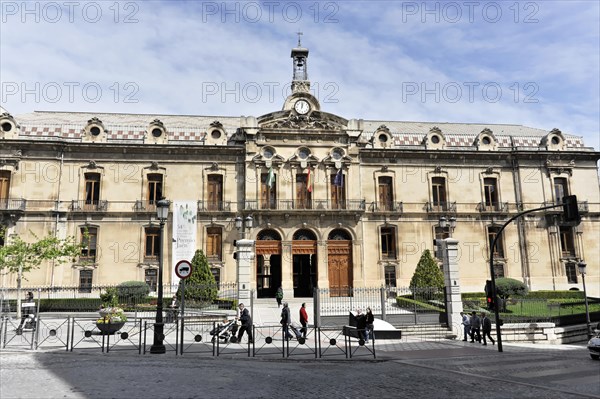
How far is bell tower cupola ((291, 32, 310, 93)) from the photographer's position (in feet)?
119

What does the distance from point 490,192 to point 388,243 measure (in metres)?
9.68

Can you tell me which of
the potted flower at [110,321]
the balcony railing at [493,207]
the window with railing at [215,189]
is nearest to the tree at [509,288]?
the balcony railing at [493,207]

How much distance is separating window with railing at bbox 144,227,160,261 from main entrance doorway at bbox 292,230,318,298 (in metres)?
9.88

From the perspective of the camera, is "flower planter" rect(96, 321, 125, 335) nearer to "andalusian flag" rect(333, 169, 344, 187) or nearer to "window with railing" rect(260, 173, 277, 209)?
"window with railing" rect(260, 173, 277, 209)

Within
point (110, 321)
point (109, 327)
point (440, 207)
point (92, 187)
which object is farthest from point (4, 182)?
point (440, 207)

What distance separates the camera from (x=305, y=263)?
33.6 meters

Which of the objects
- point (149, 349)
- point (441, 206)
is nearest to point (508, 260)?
point (441, 206)

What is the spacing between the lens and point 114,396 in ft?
26.5

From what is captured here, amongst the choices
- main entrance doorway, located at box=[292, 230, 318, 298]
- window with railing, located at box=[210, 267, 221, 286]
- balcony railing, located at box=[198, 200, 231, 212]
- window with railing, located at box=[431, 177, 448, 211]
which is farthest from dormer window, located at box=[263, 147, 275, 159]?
window with railing, located at box=[431, 177, 448, 211]

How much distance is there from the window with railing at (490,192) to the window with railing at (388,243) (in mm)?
8294

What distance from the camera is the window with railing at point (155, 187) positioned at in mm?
33531

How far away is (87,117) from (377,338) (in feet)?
102

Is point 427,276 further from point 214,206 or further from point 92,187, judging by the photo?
point 92,187

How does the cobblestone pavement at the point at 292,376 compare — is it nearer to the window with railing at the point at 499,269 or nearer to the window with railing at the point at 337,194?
the window with railing at the point at 337,194
